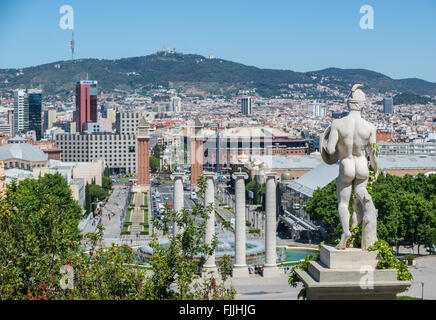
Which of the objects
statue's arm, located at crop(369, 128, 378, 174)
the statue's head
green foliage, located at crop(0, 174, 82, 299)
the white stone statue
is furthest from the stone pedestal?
green foliage, located at crop(0, 174, 82, 299)

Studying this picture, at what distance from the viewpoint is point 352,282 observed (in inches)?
377

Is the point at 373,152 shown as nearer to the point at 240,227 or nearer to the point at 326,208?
the point at 240,227

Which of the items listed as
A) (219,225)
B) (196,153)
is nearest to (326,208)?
(219,225)

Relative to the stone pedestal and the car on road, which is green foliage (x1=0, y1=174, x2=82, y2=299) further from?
the car on road

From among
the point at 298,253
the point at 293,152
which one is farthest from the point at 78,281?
the point at 293,152

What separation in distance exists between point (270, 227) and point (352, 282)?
2480 cm

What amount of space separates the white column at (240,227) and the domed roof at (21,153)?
2131 inches

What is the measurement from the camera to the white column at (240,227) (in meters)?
33.5

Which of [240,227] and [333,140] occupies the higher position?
[333,140]

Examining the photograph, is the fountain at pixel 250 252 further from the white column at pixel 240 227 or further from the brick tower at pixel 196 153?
the brick tower at pixel 196 153

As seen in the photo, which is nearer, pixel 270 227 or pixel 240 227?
pixel 240 227
